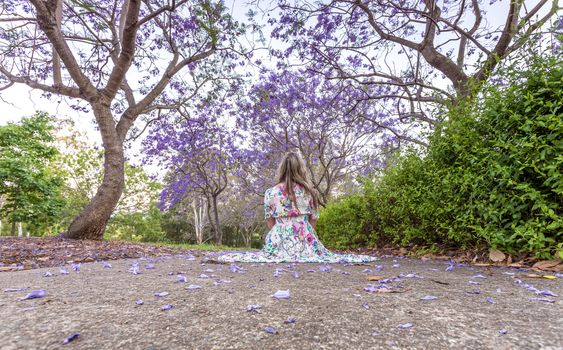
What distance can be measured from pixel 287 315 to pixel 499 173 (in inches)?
115

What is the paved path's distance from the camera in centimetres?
125

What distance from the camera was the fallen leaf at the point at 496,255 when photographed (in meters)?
3.23

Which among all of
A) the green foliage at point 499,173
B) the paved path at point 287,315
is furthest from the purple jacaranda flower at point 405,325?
the green foliage at point 499,173

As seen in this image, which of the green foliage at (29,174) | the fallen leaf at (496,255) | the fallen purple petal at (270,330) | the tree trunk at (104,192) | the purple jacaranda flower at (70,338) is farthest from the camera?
the green foliage at (29,174)

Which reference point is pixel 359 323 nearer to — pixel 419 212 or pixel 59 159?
pixel 419 212

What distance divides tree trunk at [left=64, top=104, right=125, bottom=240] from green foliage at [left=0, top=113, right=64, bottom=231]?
10559 mm

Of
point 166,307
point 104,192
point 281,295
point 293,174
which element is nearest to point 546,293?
point 281,295

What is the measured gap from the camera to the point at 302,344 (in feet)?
4.06

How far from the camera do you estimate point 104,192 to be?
6750 millimetres

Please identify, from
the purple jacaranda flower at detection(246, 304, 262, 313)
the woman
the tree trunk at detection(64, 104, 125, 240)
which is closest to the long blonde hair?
the woman

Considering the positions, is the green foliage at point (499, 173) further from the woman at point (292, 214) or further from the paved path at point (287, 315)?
the woman at point (292, 214)

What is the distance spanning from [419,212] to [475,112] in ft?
5.05

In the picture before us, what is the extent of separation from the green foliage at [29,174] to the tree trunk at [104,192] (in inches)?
416

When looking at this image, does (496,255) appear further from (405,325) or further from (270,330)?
(270,330)
